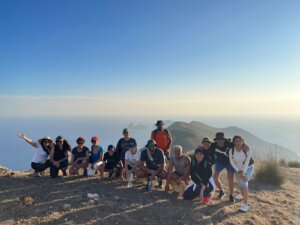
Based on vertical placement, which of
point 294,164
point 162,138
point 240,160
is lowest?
point 294,164

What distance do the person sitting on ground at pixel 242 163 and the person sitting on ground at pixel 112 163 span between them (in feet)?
12.3

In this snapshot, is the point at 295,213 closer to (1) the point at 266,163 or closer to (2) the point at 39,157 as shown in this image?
(1) the point at 266,163

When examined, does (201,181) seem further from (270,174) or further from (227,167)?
(270,174)

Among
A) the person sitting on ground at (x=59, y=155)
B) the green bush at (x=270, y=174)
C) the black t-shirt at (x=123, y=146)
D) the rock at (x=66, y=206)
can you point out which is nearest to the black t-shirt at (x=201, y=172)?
the black t-shirt at (x=123, y=146)

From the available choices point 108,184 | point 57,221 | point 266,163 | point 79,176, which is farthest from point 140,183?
point 266,163

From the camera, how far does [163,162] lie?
296 inches

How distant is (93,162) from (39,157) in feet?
5.89

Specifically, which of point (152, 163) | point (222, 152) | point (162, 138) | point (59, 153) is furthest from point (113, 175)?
point (222, 152)

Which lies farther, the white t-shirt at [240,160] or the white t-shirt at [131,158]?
the white t-shirt at [131,158]

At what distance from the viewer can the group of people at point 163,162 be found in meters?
6.72

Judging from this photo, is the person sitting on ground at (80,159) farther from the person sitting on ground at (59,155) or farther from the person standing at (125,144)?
the person standing at (125,144)

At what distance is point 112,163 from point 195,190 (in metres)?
3.10

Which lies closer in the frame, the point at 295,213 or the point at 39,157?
the point at 295,213

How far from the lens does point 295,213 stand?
6863 mm
